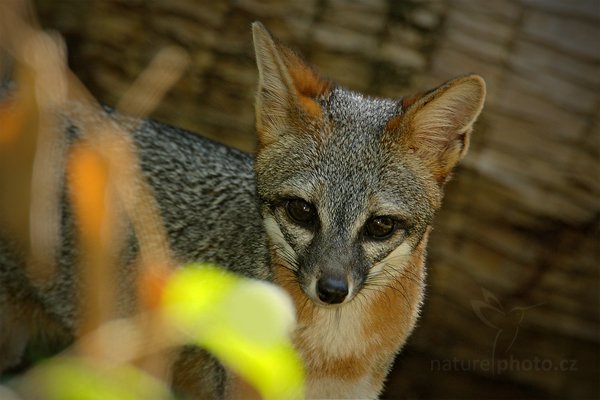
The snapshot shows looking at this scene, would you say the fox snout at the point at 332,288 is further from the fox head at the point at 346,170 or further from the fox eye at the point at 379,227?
the fox eye at the point at 379,227

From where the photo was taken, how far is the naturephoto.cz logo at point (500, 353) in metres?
6.65

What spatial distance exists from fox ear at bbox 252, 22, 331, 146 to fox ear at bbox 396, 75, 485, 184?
1.55ft

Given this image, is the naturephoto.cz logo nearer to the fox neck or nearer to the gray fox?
the gray fox

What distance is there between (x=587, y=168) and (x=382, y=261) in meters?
2.79

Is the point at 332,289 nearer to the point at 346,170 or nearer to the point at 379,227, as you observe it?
the point at 379,227

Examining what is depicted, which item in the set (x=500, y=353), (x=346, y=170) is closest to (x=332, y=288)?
(x=346, y=170)

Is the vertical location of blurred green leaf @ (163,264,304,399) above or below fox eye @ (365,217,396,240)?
above

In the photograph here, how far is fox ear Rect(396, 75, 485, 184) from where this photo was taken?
3.99 m

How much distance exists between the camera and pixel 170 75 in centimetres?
667

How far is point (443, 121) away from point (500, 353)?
324 cm

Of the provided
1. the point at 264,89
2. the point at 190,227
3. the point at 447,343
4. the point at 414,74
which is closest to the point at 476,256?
the point at 447,343

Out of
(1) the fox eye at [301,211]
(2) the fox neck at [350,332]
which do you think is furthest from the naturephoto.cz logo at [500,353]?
(1) the fox eye at [301,211]

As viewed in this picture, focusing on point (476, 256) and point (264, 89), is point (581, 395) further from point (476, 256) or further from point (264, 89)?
point (264, 89)

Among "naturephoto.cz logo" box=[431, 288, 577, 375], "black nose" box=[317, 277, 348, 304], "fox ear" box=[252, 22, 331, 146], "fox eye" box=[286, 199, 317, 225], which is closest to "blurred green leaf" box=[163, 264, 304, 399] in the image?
"black nose" box=[317, 277, 348, 304]
